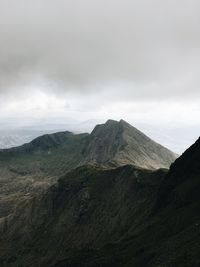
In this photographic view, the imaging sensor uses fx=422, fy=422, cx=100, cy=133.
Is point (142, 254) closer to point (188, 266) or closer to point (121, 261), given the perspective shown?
point (121, 261)

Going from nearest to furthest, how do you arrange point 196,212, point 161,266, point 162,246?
point 161,266, point 162,246, point 196,212

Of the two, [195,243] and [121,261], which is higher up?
[195,243]

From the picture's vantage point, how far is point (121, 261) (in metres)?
198

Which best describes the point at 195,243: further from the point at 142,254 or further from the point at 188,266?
the point at 142,254

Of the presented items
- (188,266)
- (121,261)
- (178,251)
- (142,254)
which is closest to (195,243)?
(178,251)

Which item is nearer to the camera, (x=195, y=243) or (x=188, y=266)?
(x=188, y=266)

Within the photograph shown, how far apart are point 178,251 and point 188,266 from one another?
16637mm

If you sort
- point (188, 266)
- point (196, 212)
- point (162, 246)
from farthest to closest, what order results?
point (196, 212) < point (162, 246) < point (188, 266)

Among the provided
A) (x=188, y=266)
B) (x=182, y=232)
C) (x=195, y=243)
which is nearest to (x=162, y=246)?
(x=182, y=232)

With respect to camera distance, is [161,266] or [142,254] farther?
[142,254]

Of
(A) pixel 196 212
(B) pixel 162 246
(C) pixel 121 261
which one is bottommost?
(C) pixel 121 261

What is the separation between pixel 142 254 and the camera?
618 ft

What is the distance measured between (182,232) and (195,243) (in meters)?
21.5

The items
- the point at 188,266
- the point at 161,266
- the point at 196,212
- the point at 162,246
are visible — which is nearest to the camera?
the point at 188,266
